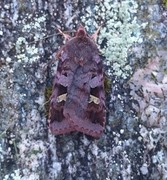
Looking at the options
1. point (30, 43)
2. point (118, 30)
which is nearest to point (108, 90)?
point (118, 30)

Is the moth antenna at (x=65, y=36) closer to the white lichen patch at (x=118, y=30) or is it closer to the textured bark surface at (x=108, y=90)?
the textured bark surface at (x=108, y=90)

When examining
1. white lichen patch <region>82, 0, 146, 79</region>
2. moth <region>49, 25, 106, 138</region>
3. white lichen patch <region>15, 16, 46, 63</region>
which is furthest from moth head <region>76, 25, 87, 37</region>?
white lichen patch <region>15, 16, 46, 63</region>

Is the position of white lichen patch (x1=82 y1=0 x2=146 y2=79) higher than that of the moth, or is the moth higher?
white lichen patch (x1=82 y1=0 x2=146 y2=79)

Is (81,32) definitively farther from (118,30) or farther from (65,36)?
(118,30)

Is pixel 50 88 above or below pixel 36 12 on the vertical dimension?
below

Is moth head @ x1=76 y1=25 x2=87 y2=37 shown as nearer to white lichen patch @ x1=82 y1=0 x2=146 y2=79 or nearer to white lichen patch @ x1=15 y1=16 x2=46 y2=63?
white lichen patch @ x1=82 y1=0 x2=146 y2=79

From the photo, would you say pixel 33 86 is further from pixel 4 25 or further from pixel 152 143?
pixel 152 143

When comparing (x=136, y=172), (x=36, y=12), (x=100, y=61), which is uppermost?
(x=36, y=12)

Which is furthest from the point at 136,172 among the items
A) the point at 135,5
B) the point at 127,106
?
the point at 135,5
